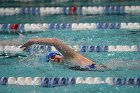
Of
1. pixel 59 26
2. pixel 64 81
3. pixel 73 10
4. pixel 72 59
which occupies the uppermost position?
pixel 73 10

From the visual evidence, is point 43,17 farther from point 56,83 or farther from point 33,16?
point 56,83

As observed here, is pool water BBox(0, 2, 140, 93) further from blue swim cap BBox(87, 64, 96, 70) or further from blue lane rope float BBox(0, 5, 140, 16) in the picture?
→ blue lane rope float BBox(0, 5, 140, 16)

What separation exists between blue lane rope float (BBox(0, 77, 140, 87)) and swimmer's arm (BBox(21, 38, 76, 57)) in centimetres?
33

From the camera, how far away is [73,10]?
788 cm

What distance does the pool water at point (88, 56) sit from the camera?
4207 millimetres

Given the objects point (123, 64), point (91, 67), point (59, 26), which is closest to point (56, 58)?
point (91, 67)

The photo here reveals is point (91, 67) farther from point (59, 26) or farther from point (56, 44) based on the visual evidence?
point (59, 26)

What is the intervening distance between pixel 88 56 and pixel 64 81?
1.12 meters

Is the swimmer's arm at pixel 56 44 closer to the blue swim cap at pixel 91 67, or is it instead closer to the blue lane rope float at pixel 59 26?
the blue swim cap at pixel 91 67

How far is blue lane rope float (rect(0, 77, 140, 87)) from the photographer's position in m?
4.29

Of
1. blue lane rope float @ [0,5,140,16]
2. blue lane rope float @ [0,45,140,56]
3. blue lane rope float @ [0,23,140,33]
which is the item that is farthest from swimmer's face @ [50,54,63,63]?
blue lane rope float @ [0,5,140,16]

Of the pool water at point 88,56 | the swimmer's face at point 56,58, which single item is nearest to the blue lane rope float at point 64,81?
the pool water at point 88,56

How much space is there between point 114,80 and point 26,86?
1.08 meters

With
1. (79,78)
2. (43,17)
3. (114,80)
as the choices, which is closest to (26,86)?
(79,78)
